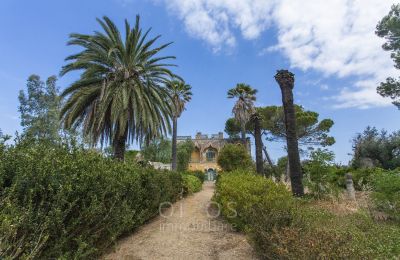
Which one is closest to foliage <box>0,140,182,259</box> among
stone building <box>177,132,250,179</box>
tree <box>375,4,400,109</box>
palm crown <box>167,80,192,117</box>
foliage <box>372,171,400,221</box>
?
foliage <box>372,171,400,221</box>

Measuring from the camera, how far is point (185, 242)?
7449 mm

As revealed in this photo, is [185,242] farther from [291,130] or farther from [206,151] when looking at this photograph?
[206,151]

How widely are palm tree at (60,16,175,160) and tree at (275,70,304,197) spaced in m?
6.01

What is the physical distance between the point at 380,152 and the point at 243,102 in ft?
48.6

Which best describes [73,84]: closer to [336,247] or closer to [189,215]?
[189,215]

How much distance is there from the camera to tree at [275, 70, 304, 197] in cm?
1295

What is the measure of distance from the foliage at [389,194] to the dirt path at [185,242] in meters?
4.33

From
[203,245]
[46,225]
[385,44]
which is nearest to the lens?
[46,225]

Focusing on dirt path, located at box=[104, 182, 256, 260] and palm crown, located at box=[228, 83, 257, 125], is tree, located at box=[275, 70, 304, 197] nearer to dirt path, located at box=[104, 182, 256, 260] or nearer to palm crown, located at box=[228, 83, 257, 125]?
dirt path, located at box=[104, 182, 256, 260]

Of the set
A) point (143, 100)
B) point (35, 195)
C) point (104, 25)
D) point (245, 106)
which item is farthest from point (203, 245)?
point (245, 106)

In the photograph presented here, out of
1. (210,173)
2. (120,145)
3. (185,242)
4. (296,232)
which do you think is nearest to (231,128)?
(210,173)

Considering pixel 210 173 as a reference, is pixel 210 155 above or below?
above

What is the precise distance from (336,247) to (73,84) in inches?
556

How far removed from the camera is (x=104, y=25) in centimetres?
1552
